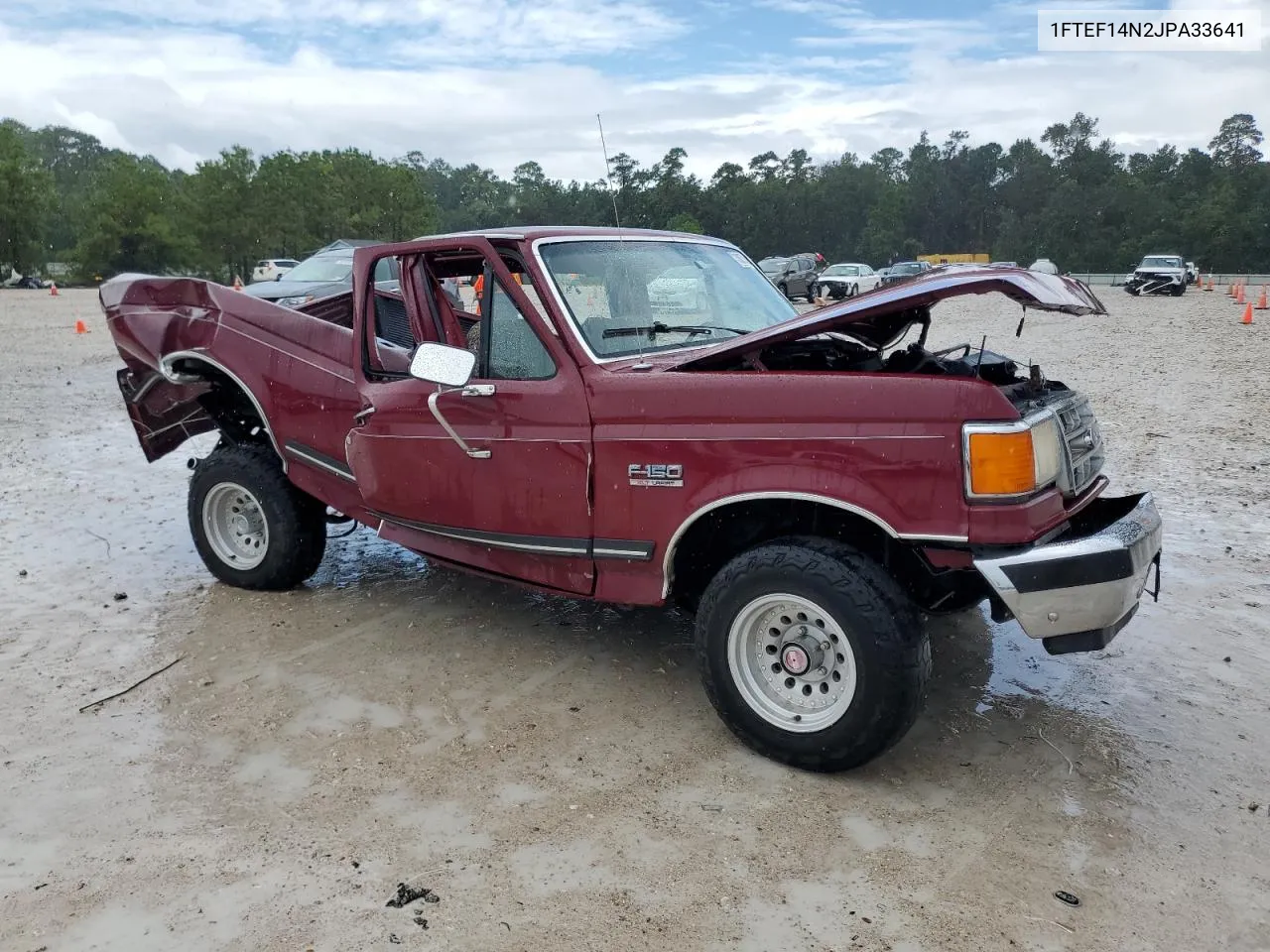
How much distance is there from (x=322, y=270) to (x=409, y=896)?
16580mm

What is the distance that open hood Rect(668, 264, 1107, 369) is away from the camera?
340 cm

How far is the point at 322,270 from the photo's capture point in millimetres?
18016

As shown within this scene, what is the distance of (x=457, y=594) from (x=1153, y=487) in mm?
5304

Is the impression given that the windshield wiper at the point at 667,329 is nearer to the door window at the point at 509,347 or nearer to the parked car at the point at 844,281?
the door window at the point at 509,347

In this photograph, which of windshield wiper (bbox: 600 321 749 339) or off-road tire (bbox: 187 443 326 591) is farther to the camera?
off-road tire (bbox: 187 443 326 591)

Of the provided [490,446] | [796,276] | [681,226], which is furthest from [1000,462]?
[796,276]

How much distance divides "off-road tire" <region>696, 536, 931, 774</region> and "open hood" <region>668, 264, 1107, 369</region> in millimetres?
765

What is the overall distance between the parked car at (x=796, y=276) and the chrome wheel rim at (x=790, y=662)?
28.0m

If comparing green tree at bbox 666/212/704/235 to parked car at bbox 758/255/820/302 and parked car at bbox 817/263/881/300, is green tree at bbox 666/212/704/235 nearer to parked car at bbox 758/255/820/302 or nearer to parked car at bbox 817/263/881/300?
parked car at bbox 758/255/820/302

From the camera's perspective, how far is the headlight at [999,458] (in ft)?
10.7

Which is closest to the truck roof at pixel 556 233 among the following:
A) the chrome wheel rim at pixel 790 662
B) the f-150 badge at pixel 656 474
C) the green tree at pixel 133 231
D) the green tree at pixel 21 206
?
the f-150 badge at pixel 656 474

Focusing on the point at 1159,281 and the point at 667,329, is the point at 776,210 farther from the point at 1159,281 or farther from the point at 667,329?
the point at 667,329

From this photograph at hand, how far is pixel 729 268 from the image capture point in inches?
202

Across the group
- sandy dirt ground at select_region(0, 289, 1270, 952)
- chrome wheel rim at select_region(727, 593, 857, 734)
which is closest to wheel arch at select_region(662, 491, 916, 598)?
chrome wheel rim at select_region(727, 593, 857, 734)
